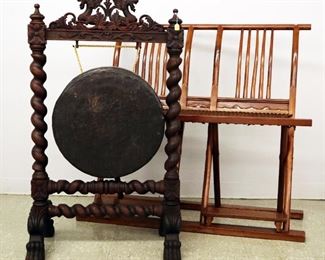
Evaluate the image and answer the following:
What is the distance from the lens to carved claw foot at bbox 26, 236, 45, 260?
212 centimetres

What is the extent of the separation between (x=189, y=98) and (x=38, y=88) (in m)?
0.87

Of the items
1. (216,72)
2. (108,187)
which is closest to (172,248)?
(108,187)

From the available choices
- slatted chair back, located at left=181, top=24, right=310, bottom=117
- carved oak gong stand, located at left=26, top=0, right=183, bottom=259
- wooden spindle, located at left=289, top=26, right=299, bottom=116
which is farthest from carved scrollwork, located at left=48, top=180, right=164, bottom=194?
wooden spindle, located at left=289, top=26, right=299, bottom=116

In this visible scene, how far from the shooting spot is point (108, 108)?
2.13 metres

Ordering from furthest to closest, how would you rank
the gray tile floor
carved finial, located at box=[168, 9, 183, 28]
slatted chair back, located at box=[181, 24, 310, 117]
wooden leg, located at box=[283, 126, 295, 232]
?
slatted chair back, located at box=[181, 24, 310, 117]
wooden leg, located at box=[283, 126, 295, 232]
the gray tile floor
carved finial, located at box=[168, 9, 183, 28]

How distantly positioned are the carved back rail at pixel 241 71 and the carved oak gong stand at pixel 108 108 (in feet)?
1.36

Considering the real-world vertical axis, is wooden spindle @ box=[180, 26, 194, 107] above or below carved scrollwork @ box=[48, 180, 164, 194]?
above

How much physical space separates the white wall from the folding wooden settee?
0.13 metres

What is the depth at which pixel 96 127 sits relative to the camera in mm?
2141

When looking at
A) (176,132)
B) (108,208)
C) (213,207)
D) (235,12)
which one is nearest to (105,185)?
(108,208)

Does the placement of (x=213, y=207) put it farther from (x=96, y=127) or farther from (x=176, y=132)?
(x=96, y=127)

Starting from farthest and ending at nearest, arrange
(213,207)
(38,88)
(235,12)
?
(235,12) < (213,207) < (38,88)

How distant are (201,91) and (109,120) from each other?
0.92 metres

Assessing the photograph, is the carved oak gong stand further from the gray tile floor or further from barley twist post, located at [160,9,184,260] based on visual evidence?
the gray tile floor
